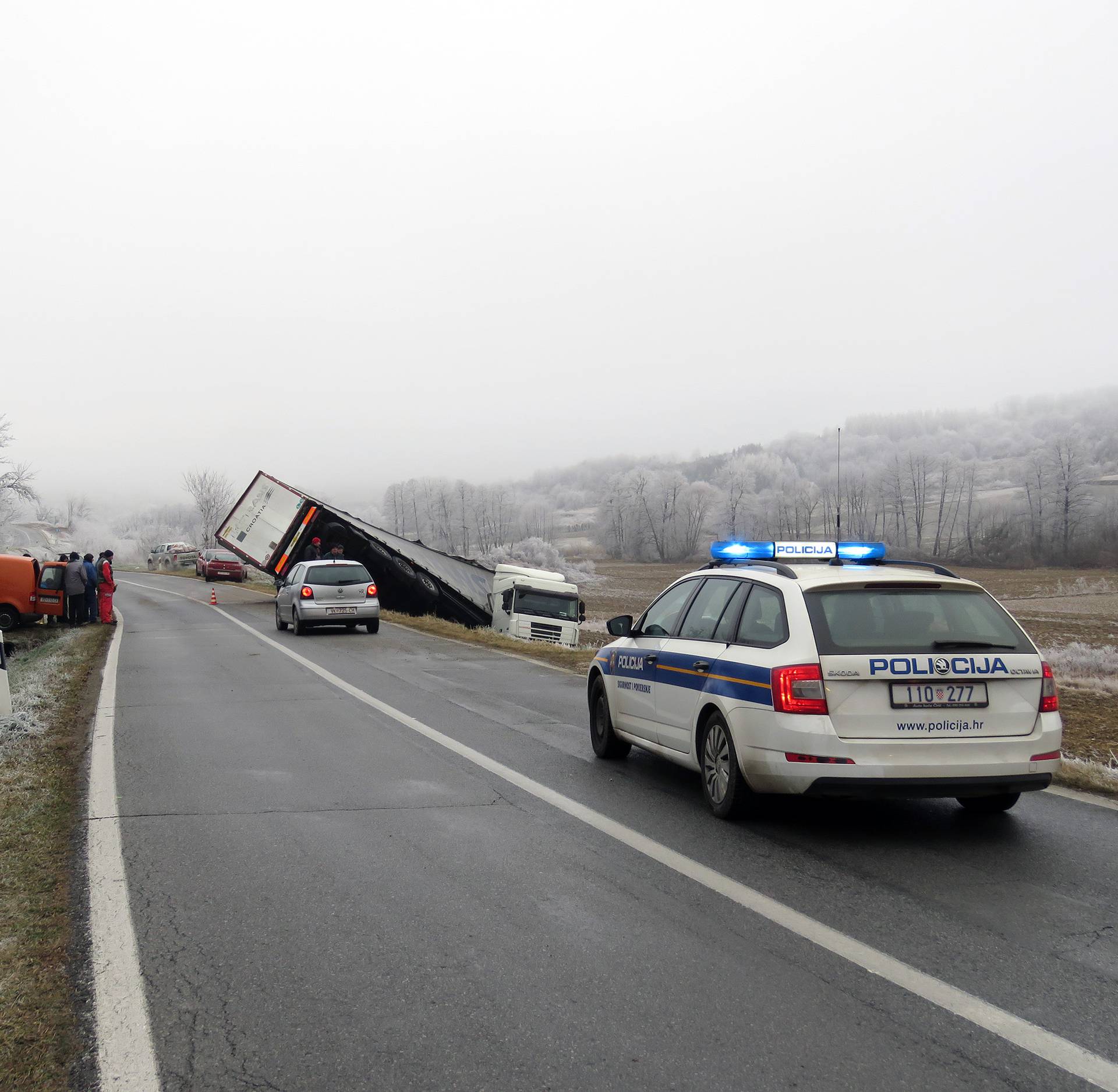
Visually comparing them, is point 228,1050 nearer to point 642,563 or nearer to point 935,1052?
point 935,1052

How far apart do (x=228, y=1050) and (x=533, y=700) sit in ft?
29.5

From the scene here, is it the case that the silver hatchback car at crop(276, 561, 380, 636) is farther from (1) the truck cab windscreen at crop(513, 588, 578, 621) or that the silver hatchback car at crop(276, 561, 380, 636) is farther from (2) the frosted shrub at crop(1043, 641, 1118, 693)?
(2) the frosted shrub at crop(1043, 641, 1118, 693)

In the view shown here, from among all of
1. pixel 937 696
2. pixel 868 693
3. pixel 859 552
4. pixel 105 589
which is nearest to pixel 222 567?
pixel 105 589

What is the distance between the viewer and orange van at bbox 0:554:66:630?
25609mm

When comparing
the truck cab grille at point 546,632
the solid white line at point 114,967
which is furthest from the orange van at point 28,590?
the solid white line at point 114,967

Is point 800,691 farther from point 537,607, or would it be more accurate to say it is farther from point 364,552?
point 364,552

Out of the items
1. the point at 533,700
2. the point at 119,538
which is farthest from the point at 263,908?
the point at 119,538

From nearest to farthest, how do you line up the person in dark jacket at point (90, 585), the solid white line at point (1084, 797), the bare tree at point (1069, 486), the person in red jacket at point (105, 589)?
the solid white line at point (1084, 797) → the person in dark jacket at point (90, 585) → the person in red jacket at point (105, 589) → the bare tree at point (1069, 486)

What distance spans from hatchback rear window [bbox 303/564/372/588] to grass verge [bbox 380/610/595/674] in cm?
194

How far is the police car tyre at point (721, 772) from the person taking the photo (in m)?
6.40

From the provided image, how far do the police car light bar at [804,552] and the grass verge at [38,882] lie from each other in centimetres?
462

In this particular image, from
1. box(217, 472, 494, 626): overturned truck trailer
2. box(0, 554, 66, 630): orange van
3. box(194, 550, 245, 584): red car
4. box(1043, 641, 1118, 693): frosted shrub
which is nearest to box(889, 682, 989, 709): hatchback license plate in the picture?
box(1043, 641, 1118, 693): frosted shrub

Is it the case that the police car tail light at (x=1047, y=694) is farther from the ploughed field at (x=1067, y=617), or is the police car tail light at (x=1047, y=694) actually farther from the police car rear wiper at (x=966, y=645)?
the ploughed field at (x=1067, y=617)

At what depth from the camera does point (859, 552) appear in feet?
24.3
